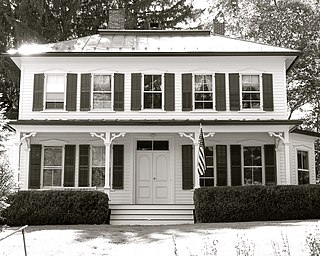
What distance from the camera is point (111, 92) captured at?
19.4 m

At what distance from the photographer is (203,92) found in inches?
765

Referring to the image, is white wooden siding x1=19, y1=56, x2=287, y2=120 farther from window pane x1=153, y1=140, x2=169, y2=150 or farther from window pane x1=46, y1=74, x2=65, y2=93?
window pane x1=153, y1=140, x2=169, y2=150

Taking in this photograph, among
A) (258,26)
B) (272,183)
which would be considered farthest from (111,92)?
(258,26)

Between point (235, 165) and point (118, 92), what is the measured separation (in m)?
5.39

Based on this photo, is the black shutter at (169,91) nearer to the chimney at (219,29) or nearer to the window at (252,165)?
the window at (252,165)

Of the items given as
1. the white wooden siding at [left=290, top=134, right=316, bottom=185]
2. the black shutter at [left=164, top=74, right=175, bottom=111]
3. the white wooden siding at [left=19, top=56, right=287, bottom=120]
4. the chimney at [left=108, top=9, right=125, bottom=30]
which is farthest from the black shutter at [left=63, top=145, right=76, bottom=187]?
the white wooden siding at [left=290, top=134, right=316, bottom=185]

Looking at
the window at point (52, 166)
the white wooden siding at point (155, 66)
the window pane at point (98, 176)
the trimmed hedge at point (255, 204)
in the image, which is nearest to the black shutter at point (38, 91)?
the white wooden siding at point (155, 66)

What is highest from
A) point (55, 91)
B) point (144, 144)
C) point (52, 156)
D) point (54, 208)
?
point (55, 91)

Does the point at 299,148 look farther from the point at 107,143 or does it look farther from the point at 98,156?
the point at 98,156

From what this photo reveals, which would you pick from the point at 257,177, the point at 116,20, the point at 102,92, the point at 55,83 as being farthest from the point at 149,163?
the point at 116,20

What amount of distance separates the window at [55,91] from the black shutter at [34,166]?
1.72 meters

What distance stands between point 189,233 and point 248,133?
7.38 metres

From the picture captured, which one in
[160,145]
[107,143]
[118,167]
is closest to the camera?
[107,143]

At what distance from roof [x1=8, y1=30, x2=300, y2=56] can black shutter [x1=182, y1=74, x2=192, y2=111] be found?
106 cm
